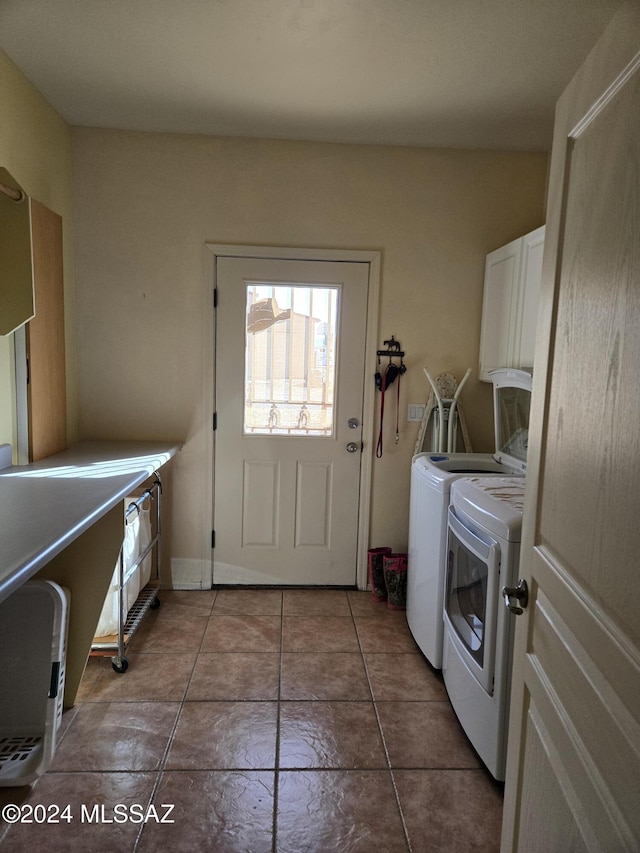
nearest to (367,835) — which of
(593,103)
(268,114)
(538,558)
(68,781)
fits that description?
(68,781)

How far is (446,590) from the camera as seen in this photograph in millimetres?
2451

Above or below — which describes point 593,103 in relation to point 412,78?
below

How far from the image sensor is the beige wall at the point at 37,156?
2.46 meters

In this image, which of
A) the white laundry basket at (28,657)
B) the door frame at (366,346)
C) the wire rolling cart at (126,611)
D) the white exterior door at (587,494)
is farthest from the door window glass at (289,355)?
the white exterior door at (587,494)

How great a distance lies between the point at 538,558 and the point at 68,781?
1736mm

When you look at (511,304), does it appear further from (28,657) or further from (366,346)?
(28,657)

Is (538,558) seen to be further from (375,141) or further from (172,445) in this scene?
(375,141)

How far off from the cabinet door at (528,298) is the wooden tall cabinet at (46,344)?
2.32 meters

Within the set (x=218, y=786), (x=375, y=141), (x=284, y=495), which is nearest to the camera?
(x=218, y=786)

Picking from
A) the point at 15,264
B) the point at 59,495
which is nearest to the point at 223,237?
the point at 15,264

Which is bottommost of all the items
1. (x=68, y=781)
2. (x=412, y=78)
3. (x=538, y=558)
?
(x=68, y=781)

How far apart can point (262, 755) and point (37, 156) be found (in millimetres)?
2849

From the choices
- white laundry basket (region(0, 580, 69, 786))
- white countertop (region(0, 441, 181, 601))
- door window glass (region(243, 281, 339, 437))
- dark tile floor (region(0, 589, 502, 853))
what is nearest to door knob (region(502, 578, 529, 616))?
dark tile floor (region(0, 589, 502, 853))

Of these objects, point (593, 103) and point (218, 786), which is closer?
point (593, 103)
